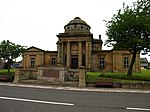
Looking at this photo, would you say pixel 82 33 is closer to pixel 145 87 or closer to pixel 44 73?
→ pixel 44 73

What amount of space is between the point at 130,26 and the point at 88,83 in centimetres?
981

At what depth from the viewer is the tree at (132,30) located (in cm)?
2450

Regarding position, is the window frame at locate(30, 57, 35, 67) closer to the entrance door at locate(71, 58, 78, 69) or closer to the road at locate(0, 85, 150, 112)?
the entrance door at locate(71, 58, 78, 69)

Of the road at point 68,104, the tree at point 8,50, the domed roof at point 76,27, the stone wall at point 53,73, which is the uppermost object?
the domed roof at point 76,27

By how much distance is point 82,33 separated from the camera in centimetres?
4366

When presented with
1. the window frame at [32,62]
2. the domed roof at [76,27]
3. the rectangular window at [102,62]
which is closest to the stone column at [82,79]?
the rectangular window at [102,62]

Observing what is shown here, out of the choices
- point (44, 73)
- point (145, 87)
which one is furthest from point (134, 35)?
point (44, 73)

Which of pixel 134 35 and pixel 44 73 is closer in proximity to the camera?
pixel 44 73

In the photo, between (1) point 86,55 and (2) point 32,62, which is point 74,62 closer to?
(1) point 86,55

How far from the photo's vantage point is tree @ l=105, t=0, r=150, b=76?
24.5m

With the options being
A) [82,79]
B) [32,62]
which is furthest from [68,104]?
[32,62]

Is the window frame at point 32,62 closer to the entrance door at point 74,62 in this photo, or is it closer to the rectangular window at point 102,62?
the entrance door at point 74,62

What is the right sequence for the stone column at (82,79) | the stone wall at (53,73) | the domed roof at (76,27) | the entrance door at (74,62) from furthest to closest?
the domed roof at (76,27) → the entrance door at (74,62) → the stone wall at (53,73) → the stone column at (82,79)

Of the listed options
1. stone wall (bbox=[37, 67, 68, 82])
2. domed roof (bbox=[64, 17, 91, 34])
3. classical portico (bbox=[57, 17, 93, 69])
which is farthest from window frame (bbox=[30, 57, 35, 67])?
stone wall (bbox=[37, 67, 68, 82])
